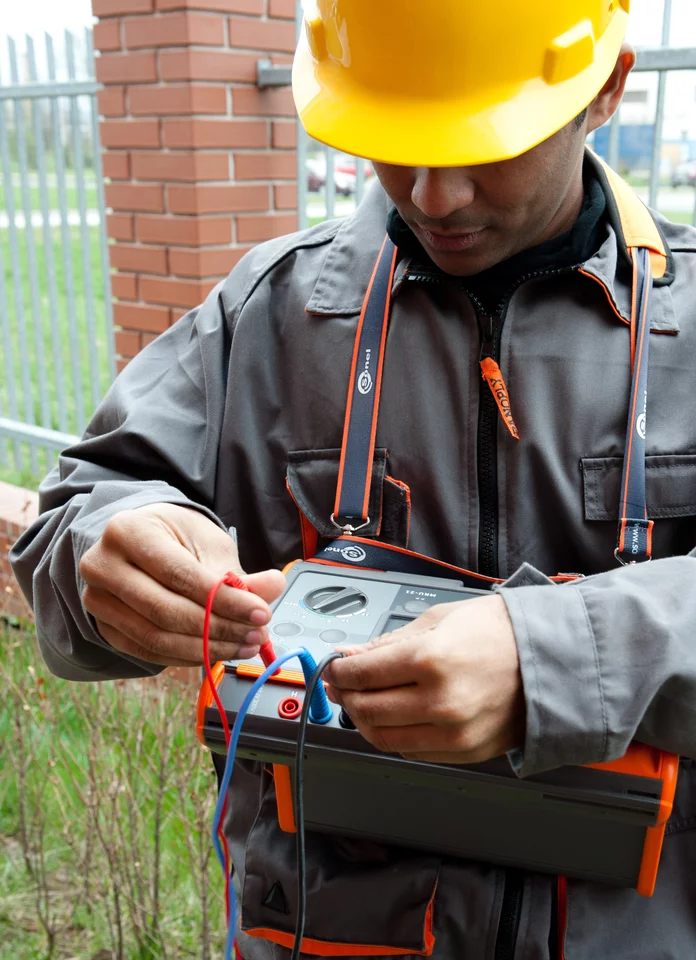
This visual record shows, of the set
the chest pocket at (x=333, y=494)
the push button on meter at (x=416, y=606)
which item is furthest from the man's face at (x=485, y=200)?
the push button on meter at (x=416, y=606)

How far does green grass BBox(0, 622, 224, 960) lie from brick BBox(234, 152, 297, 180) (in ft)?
6.30

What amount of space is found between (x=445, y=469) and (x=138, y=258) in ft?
8.86

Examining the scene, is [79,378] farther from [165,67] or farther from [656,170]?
[656,170]

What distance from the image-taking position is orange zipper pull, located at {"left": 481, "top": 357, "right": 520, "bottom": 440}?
143 centimetres

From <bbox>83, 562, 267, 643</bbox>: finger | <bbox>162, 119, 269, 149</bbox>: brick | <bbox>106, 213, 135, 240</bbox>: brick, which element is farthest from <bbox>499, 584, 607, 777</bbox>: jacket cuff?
<bbox>106, 213, 135, 240</bbox>: brick

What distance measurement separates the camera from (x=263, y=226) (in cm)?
377

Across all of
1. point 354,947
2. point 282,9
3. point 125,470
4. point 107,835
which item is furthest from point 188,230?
point 354,947

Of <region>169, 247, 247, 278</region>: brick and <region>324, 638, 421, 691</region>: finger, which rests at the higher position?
<region>324, 638, 421, 691</region>: finger

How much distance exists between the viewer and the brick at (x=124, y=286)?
12.9 feet

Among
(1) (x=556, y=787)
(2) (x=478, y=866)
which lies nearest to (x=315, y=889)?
(2) (x=478, y=866)

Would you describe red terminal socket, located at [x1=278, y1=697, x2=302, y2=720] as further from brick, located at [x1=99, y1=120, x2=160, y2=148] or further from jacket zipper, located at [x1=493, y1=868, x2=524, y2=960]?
brick, located at [x1=99, y1=120, x2=160, y2=148]

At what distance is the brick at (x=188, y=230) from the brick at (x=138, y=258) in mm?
50

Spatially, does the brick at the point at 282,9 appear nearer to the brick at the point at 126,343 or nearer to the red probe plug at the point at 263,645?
the brick at the point at 126,343

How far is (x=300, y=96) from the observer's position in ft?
4.83
